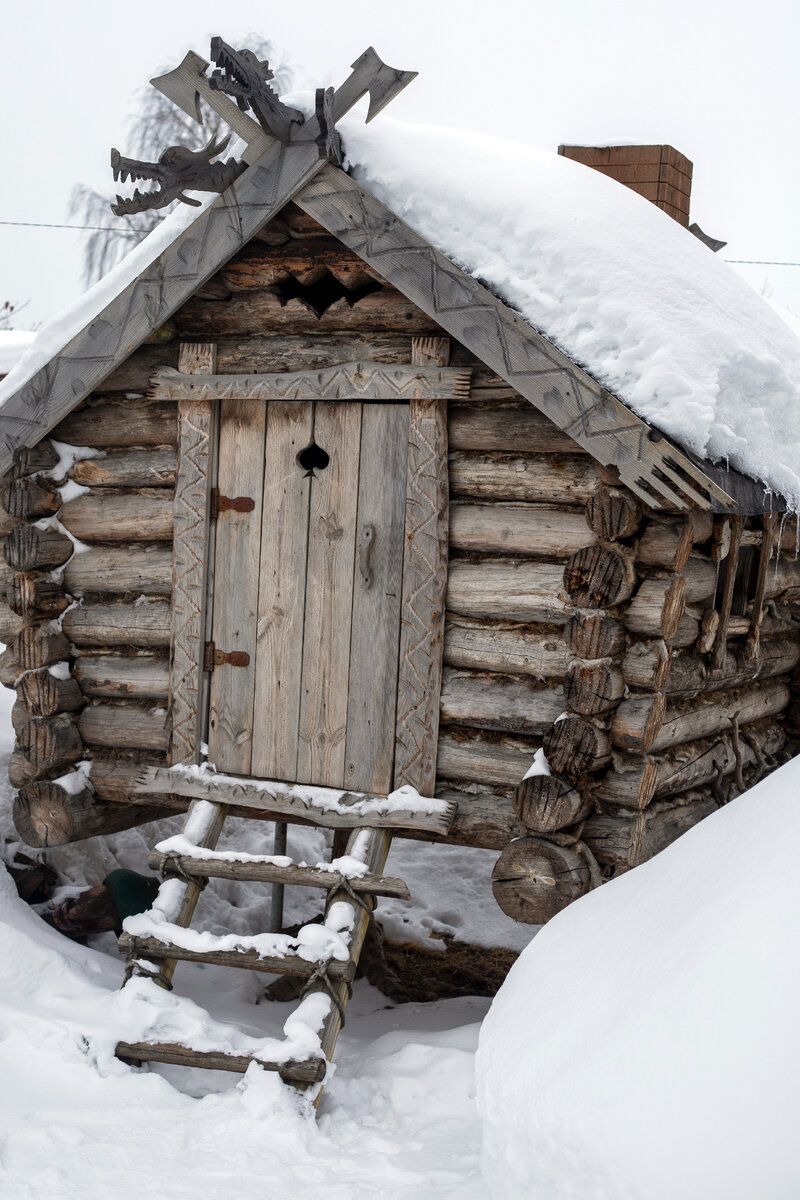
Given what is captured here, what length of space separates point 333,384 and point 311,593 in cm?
95

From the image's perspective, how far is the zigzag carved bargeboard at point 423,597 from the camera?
4.82m

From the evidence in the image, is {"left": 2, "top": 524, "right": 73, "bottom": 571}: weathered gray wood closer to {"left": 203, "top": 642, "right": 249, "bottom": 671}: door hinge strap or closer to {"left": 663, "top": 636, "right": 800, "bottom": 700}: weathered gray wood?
{"left": 203, "top": 642, "right": 249, "bottom": 671}: door hinge strap

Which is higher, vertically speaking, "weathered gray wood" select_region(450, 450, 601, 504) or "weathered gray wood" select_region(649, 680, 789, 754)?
"weathered gray wood" select_region(450, 450, 601, 504)

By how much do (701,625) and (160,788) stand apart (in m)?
2.65

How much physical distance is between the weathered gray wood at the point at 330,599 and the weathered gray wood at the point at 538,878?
91 cm

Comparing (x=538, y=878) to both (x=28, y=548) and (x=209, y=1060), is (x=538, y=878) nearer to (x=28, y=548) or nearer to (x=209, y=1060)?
Answer: (x=209, y=1060)

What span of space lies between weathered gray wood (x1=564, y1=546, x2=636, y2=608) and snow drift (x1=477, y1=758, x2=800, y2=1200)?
950 millimetres

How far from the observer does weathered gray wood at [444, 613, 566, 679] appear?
4.74m

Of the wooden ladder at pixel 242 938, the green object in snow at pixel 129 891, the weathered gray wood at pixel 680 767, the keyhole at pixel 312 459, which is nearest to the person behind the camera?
the wooden ladder at pixel 242 938

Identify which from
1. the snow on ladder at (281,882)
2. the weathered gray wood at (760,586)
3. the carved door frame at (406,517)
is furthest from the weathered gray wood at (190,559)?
the weathered gray wood at (760,586)

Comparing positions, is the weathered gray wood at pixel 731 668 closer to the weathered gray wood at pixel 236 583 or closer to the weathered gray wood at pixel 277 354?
the weathered gray wood at pixel 277 354

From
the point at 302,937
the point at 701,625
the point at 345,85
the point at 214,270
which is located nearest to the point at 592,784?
the point at 701,625

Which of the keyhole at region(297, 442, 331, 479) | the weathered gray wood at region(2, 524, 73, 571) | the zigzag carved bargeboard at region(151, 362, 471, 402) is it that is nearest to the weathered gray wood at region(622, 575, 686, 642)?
the zigzag carved bargeboard at region(151, 362, 471, 402)

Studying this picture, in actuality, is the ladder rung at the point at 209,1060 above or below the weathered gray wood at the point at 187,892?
below
